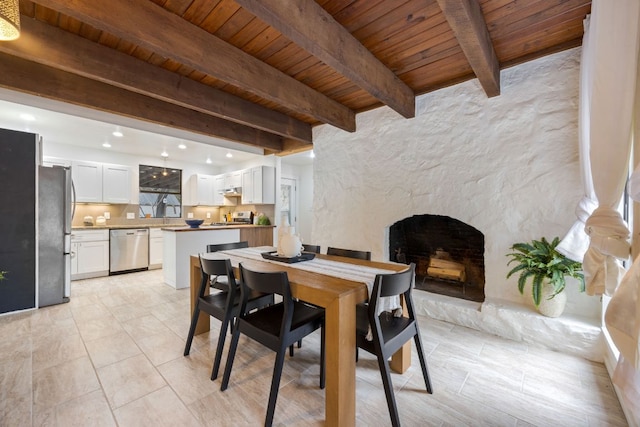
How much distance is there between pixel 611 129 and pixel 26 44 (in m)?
3.59

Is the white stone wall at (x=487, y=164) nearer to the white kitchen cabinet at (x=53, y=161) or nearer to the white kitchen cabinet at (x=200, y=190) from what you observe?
the white kitchen cabinet at (x=200, y=190)

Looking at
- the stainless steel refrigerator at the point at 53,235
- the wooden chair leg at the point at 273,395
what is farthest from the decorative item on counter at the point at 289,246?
the stainless steel refrigerator at the point at 53,235

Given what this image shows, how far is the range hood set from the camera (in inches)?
234

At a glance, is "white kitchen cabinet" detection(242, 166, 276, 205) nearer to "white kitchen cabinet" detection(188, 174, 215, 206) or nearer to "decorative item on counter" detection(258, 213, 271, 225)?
"decorative item on counter" detection(258, 213, 271, 225)

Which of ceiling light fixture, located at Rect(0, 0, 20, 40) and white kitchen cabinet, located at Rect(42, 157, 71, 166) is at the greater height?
ceiling light fixture, located at Rect(0, 0, 20, 40)

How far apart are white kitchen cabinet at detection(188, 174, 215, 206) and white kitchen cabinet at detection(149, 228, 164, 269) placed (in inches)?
46.4

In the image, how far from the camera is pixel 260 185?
212 inches

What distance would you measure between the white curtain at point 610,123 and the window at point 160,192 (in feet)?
22.1

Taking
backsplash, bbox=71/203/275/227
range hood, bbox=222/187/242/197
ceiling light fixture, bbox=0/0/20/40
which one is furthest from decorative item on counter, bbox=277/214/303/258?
range hood, bbox=222/187/242/197

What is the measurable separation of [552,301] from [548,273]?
24 cm

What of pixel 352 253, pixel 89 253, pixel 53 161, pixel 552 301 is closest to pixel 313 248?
pixel 352 253

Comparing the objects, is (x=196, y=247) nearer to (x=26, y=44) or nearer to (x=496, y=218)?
(x=26, y=44)

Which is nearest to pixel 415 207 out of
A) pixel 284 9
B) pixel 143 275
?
pixel 284 9

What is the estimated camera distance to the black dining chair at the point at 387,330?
1349 mm
